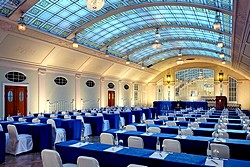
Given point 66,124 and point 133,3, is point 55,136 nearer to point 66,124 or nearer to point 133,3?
point 66,124

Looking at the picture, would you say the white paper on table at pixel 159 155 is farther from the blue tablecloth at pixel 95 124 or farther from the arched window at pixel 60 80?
the arched window at pixel 60 80

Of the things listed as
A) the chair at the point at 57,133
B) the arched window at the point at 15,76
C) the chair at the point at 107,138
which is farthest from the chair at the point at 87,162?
the arched window at the point at 15,76

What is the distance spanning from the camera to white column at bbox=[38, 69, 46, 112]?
1586 cm

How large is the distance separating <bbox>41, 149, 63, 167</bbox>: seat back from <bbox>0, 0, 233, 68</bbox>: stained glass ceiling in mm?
8470

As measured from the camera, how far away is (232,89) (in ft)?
98.6

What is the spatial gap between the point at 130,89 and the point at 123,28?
12186 millimetres

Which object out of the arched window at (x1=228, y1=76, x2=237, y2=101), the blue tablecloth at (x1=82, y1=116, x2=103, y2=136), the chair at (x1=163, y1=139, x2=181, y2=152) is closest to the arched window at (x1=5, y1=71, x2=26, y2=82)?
the blue tablecloth at (x1=82, y1=116, x2=103, y2=136)

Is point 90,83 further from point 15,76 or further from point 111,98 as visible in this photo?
point 15,76

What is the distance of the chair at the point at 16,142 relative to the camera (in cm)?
784

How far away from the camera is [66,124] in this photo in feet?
33.0

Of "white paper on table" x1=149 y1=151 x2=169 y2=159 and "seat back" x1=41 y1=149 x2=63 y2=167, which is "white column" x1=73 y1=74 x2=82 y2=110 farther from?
"white paper on table" x1=149 y1=151 x2=169 y2=159

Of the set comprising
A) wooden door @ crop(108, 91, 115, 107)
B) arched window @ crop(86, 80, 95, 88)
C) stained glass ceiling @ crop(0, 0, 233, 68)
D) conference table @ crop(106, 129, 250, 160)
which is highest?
stained glass ceiling @ crop(0, 0, 233, 68)

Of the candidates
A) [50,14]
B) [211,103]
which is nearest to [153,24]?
[50,14]

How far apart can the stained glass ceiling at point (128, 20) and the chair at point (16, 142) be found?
583 cm
